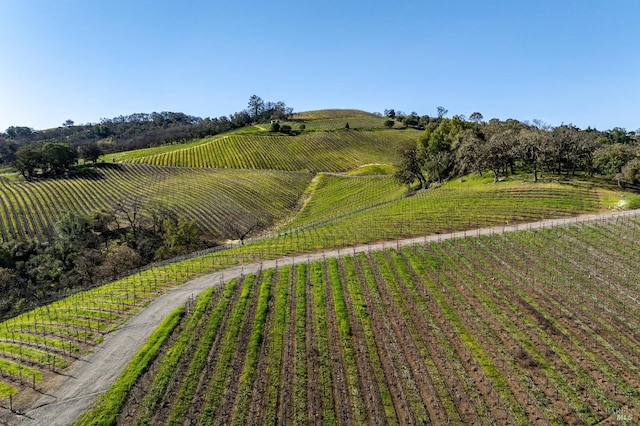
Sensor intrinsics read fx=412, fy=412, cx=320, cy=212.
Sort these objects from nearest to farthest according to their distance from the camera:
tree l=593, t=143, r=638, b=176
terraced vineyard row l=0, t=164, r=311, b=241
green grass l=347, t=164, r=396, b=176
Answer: tree l=593, t=143, r=638, b=176, terraced vineyard row l=0, t=164, r=311, b=241, green grass l=347, t=164, r=396, b=176

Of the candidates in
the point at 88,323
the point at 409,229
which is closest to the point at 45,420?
the point at 88,323

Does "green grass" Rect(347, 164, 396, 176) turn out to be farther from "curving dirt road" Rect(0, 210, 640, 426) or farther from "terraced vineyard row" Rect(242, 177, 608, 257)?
"curving dirt road" Rect(0, 210, 640, 426)

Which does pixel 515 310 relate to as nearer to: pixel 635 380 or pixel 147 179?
pixel 635 380

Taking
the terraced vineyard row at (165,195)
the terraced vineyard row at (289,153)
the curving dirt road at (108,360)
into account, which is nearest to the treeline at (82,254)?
the terraced vineyard row at (165,195)

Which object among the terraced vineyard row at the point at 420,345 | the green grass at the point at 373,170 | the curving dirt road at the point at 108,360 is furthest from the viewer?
the green grass at the point at 373,170

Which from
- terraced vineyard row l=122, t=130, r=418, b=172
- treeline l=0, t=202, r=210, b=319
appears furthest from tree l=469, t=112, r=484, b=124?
treeline l=0, t=202, r=210, b=319

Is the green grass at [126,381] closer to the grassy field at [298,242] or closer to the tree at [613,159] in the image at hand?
the grassy field at [298,242]
